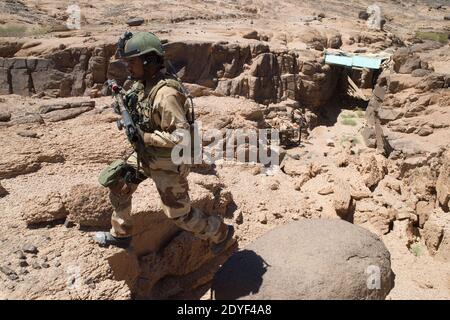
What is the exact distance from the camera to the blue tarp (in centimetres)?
A: 1260

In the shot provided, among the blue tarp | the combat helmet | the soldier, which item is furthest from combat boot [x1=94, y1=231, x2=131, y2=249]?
the blue tarp

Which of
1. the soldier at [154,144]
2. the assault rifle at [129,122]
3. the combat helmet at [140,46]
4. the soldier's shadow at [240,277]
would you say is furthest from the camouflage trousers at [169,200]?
the combat helmet at [140,46]

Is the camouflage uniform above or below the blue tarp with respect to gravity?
above

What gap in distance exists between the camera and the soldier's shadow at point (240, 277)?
3.50 metres

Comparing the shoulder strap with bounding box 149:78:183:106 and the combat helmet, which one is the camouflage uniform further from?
the combat helmet

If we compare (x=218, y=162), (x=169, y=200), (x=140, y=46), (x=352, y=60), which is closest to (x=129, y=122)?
(x=140, y=46)

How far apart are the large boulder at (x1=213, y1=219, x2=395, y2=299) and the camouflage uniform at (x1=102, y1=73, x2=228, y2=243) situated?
477 millimetres

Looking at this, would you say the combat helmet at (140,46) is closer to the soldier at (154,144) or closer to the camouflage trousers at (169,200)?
the soldier at (154,144)

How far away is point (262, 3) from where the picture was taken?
21766mm

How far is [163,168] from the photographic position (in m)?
3.44

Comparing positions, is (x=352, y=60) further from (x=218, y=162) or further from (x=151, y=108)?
(x=151, y=108)

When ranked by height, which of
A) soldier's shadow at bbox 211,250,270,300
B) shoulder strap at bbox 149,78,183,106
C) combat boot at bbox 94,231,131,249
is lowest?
soldier's shadow at bbox 211,250,270,300

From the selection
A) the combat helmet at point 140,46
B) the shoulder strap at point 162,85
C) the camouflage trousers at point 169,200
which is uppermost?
the combat helmet at point 140,46
